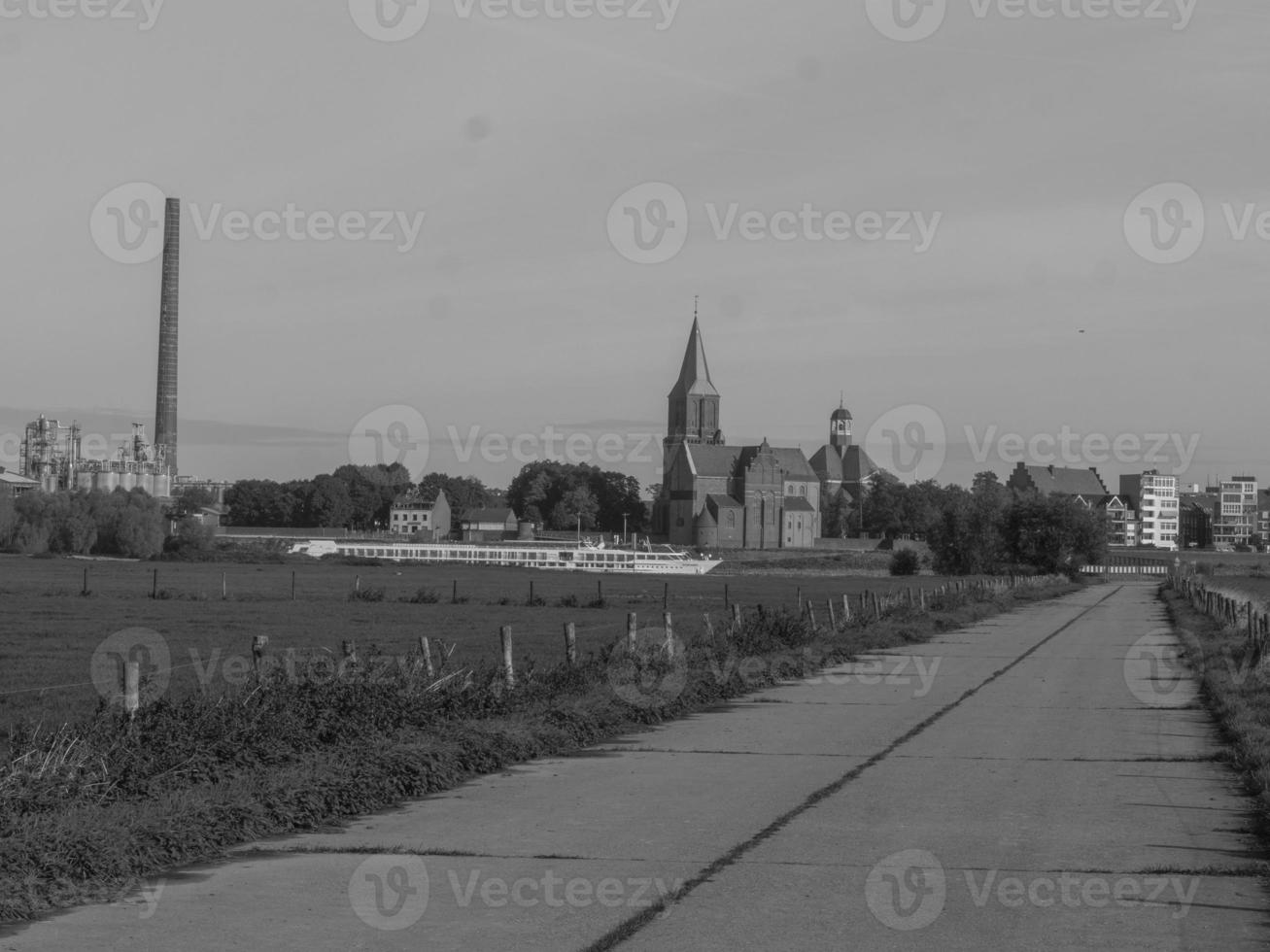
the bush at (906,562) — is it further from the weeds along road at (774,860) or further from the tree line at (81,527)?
the weeds along road at (774,860)

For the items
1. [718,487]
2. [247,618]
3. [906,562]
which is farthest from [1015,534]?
[718,487]

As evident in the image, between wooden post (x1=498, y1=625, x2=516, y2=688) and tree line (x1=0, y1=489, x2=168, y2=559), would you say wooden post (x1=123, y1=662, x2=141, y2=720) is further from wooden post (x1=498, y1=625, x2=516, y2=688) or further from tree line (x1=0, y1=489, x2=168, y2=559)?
tree line (x1=0, y1=489, x2=168, y2=559)

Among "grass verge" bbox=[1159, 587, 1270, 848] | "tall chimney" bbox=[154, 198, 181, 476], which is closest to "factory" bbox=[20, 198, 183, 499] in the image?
"tall chimney" bbox=[154, 198, 181, 476]

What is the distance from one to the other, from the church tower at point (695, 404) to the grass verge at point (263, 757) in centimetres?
16209

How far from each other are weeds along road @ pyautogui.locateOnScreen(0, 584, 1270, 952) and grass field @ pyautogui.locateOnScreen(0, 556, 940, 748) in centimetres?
579

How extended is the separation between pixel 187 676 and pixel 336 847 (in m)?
11.5

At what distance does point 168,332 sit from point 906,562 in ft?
196

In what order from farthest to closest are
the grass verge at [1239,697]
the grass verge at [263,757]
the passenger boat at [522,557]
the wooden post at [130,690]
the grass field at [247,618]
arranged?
the passenger boat at [522,557] → the grass field at [247,618] → the grass verge at [1239,697] → the wooden post at [130,690] → the grass verge at [263,757]

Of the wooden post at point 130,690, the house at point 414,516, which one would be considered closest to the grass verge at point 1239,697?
the wooden post at point 130,690

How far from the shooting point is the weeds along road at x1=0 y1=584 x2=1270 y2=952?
814cm

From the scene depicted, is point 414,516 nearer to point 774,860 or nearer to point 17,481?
point 17,481

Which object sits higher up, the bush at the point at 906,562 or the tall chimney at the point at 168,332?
the tall chimney at the point at 168,332

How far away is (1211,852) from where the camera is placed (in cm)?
1051

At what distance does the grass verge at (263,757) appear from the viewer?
9.30m
